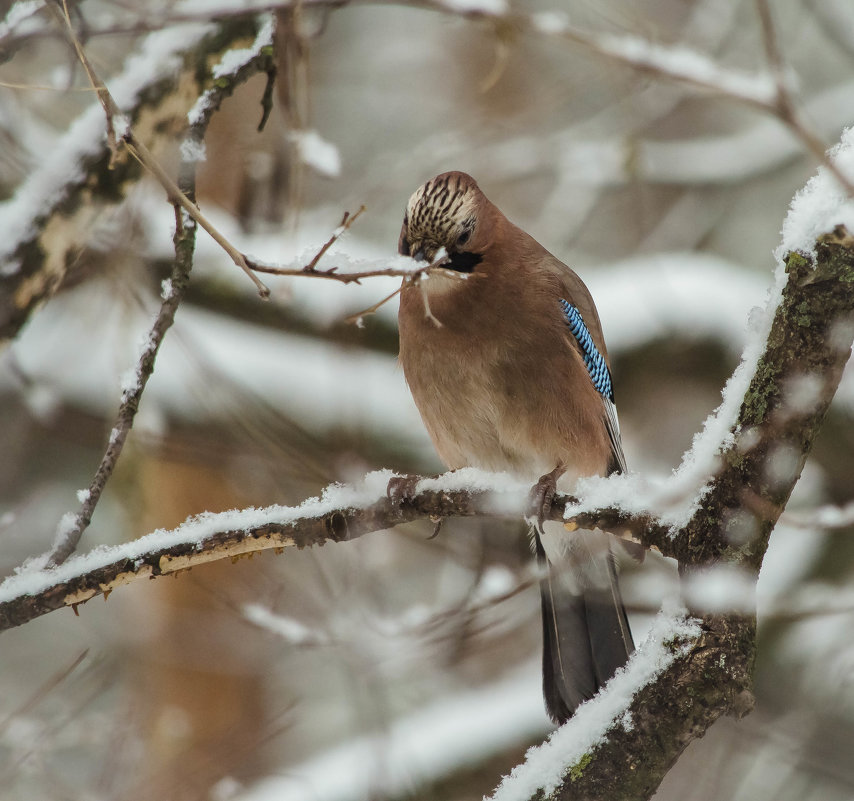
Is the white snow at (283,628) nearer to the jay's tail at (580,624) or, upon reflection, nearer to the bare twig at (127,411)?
the jay's tail at (580,624)

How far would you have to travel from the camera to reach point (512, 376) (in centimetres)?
323

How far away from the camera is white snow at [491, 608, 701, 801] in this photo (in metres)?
1.93

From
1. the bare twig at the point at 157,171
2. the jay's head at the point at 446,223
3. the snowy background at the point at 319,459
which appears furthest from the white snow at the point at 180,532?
the jay's head at the point at 446,223

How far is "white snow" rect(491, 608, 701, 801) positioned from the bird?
1065mm

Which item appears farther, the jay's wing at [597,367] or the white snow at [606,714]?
the jay's wing at [597,367]

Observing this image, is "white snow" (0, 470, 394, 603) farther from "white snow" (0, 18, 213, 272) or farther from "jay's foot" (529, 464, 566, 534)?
"white snow" (0, 18, 213, 272)

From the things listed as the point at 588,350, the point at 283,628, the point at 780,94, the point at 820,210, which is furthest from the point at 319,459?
the point at 780,94

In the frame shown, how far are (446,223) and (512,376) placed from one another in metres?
0.53

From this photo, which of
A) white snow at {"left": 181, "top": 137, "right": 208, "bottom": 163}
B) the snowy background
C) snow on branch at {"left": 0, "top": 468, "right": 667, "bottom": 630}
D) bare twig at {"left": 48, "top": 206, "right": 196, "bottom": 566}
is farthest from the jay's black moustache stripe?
bare twig at {"left": 48, "top": 206, "right": 196, "bottom": 566}

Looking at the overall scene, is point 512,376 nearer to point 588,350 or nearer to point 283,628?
point 588,350

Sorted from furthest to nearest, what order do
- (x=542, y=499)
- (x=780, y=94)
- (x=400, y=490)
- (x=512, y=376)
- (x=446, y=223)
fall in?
(x=512, y=376) → (x=446, y=223) → (x=542, y=499) → (x=400, y=490) → (x=780, y=94)

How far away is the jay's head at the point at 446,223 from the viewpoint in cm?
310

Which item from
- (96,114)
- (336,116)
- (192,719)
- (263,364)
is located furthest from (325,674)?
(336,116)

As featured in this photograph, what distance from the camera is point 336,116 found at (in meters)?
8.04
